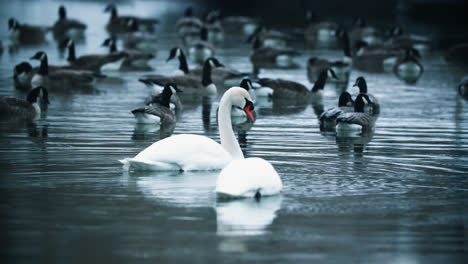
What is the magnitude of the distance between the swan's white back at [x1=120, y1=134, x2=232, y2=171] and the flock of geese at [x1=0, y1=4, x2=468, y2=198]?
1 centimetres

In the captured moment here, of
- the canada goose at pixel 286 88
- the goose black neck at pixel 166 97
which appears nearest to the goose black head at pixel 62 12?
the canada goose at pixel 286 88

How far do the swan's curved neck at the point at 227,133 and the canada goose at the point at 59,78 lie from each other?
11.9m

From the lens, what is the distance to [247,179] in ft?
32.1

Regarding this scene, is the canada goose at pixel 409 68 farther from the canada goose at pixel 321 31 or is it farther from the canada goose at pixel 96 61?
the canada goose at pixel 321 31

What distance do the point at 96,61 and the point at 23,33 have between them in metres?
12.1

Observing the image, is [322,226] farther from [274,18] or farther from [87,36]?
[274,18]

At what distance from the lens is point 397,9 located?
204ft

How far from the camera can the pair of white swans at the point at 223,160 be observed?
9.80 m

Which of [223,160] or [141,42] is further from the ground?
[141,42]

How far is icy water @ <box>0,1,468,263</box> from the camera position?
26.4ft

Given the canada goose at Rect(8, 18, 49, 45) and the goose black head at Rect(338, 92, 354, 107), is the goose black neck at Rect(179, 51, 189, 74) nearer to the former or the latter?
the goose black head at Rect(338, 92, 354, 107)

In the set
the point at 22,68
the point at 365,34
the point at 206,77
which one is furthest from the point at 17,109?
the point at 365,34

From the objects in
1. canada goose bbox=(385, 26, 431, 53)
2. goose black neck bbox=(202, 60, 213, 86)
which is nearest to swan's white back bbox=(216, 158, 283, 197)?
goose black neck bbox=(202, 60, 213, 86)

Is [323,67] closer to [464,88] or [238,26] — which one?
[464,88]
